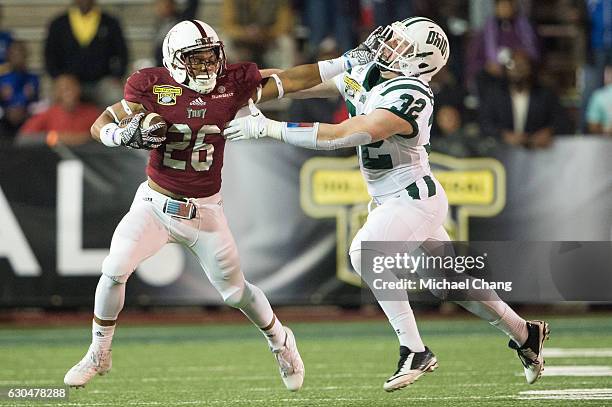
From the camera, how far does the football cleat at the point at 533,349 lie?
6238mm

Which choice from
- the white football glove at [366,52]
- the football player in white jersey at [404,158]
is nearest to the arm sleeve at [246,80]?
the football player in white jersey at [404,158]

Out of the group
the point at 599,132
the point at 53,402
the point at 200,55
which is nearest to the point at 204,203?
the point at 200,55

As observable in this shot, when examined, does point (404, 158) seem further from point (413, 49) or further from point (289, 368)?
point (289, 368)

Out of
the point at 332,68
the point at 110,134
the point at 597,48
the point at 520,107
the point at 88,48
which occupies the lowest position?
the point at 520,107

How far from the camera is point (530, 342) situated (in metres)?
6.23

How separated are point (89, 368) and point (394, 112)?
1905 millimetres

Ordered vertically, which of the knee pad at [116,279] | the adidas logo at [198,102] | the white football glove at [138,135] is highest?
the adidas logo at [198,102]

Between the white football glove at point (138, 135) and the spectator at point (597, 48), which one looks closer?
the white football glove at point (138, 135)

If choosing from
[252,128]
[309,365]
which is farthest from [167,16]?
[252,128]

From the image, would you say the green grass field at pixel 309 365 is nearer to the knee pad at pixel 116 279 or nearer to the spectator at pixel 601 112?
the knee pad at pixel 116 279

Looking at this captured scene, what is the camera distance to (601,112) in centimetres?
1045

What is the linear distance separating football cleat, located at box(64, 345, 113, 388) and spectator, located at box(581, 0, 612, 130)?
232 inches

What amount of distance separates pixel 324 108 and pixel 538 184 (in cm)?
182

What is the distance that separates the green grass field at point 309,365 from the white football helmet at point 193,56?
1.55 meters
